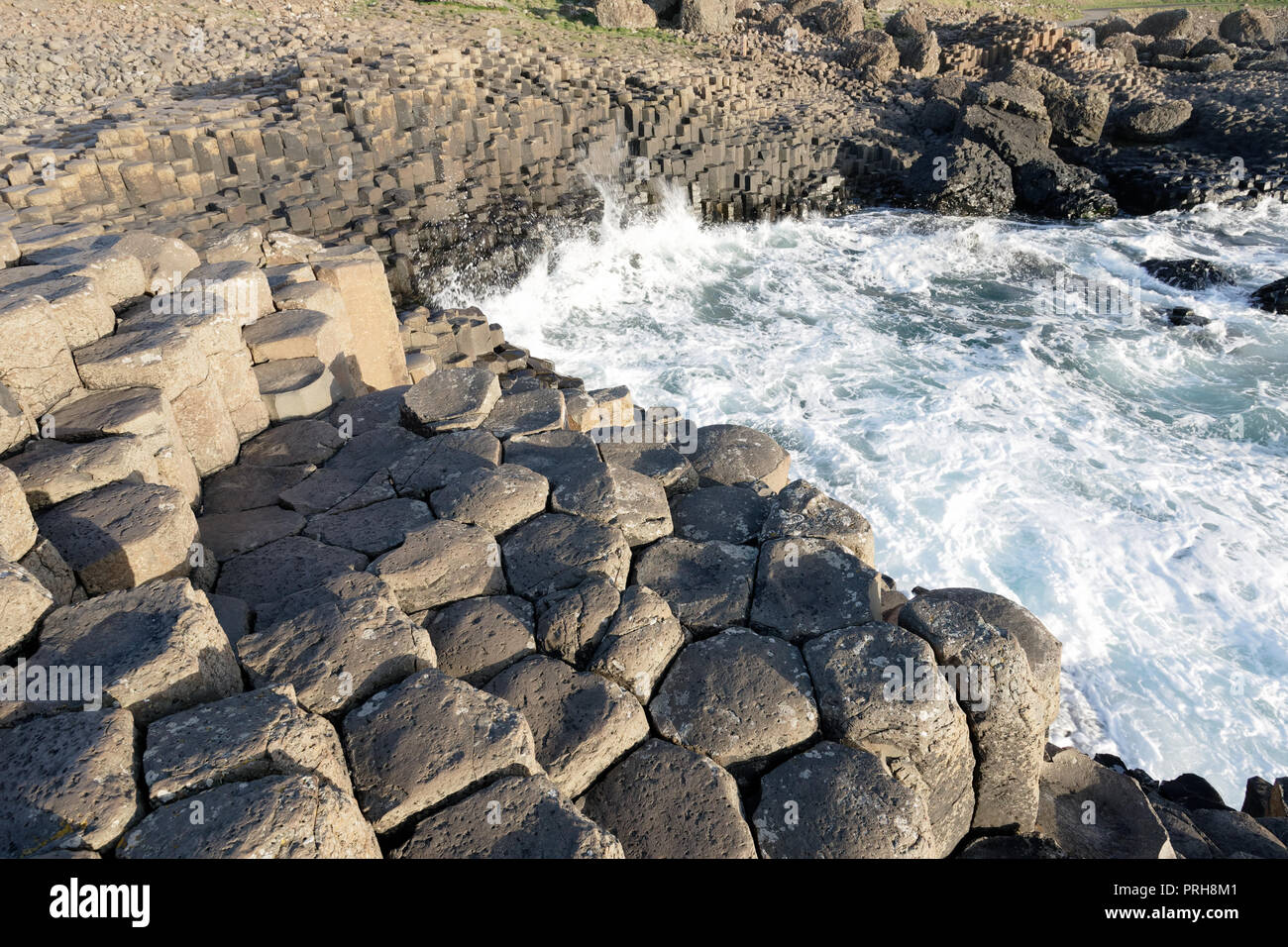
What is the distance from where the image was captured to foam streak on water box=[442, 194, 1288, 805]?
304 inches

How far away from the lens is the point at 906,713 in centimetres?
361

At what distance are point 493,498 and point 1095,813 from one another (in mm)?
3758

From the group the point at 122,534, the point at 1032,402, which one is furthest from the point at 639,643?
the point at 1032,402

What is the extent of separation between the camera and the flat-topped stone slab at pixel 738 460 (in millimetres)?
5430

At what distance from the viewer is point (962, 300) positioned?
14.8m

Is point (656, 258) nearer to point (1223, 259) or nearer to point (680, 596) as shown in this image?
point (1223, 259)

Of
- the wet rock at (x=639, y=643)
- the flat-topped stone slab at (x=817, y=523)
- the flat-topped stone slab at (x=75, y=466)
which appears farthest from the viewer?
the flat-topped stone slab at (x=817, y=523)

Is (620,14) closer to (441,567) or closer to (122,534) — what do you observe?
(441,567)

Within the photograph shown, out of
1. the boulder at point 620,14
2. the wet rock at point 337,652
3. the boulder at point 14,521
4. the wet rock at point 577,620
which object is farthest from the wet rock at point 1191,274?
the boulder at point 14,521

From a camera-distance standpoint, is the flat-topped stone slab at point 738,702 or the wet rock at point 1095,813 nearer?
the flat-topped stone slab at point 738,702

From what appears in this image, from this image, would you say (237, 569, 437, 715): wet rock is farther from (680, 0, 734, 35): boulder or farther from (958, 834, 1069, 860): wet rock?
(680, 0, 734, 35): boulder

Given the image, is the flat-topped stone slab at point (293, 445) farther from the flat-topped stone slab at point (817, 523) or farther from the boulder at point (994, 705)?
the boulder at point (994, 705)

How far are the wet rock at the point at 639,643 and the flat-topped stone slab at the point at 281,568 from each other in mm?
1440
